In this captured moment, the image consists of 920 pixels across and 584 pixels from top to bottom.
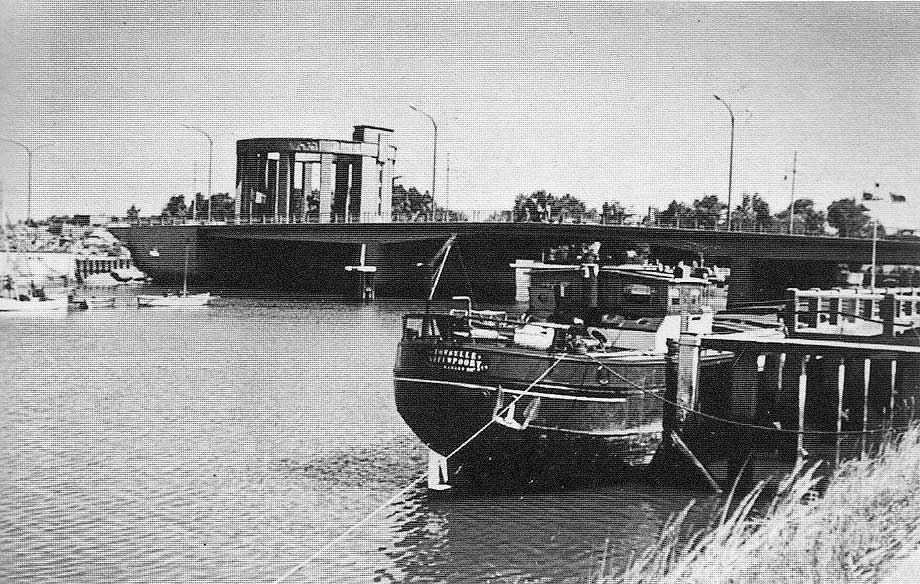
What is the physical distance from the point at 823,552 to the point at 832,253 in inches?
377

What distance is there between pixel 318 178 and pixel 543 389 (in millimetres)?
9449

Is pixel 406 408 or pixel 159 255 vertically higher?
pixel 159 255

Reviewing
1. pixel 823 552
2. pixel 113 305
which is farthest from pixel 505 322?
pixel 113 305

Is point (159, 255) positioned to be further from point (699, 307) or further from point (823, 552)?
point (823, 552)

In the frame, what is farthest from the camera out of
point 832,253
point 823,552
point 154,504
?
point 832,253

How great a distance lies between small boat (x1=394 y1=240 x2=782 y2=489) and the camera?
1098 centimetres

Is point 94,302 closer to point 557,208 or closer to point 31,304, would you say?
point 31,304

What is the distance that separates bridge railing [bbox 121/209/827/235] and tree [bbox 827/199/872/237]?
0.48 meters

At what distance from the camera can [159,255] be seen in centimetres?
2295

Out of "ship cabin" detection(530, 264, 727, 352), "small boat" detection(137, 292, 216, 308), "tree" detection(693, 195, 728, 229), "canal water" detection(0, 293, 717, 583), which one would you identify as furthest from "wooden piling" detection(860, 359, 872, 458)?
"small boat" detection(137, 292, 216, 308)

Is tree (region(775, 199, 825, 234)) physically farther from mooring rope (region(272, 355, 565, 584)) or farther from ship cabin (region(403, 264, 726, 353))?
mooring rope (region(272, 355, 565, 584))

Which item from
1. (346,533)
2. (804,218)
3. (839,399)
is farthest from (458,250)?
(346,533)

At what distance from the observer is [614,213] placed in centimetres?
1988

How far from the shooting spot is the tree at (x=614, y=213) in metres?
19.0
